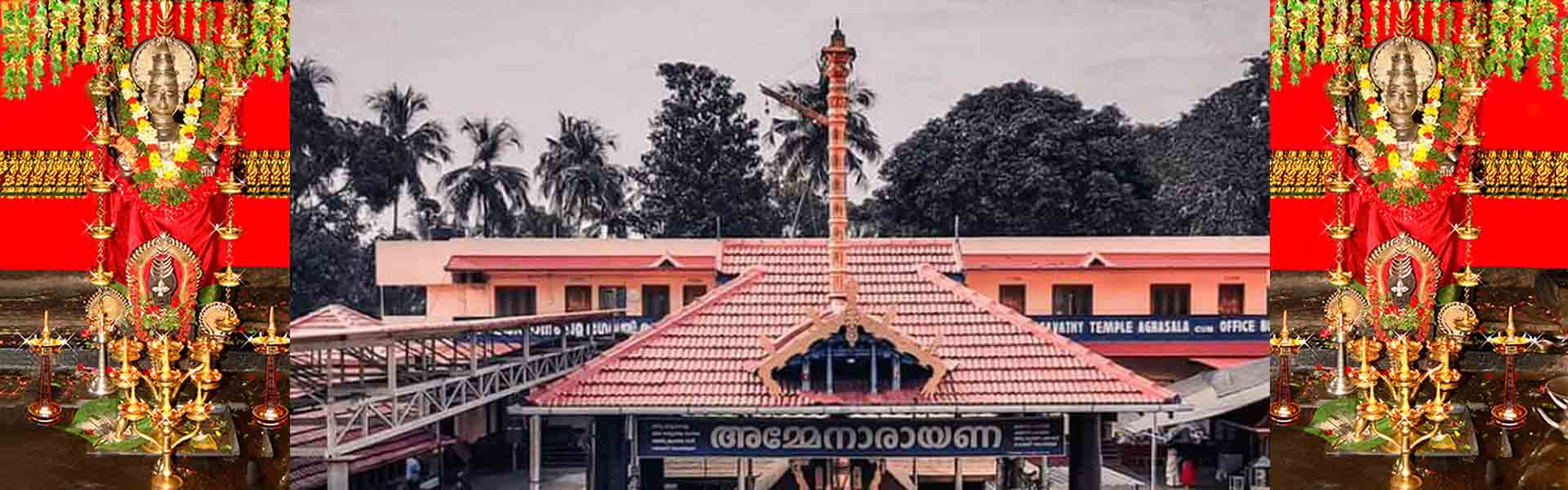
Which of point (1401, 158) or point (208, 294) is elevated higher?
point (1401, 158)

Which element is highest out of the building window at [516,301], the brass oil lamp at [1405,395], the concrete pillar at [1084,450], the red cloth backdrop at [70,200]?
the red cloth backdrop at [70,200]

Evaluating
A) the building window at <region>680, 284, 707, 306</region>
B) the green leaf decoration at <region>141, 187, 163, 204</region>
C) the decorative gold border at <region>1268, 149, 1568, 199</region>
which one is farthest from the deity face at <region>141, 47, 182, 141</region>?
the decorative gold border at <region>1268, 149, 1568, 199</region>

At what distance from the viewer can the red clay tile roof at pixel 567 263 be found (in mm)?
4344

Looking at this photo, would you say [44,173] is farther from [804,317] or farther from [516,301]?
[804,317]

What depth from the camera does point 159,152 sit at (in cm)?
401

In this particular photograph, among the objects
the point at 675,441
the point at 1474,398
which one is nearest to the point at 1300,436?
the point at 1474,398

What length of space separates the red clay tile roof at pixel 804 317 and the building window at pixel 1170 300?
8.9 inches

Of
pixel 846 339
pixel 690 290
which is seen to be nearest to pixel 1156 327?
pixel 846 339

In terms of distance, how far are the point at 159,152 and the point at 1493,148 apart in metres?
3.82

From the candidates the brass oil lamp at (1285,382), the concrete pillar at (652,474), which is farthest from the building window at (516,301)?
the brass oil lamp at (1285,382)

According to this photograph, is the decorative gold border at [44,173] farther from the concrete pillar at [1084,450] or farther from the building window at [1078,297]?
the concrete pillar at [1084,450]

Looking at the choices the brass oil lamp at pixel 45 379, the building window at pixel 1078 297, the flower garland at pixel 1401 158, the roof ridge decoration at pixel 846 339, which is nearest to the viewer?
the flower garland at pixel 1401 158

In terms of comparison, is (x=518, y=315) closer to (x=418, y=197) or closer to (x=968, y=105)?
(x=418, y=197)

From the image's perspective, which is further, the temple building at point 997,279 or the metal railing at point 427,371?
the temple building at point 997,279
